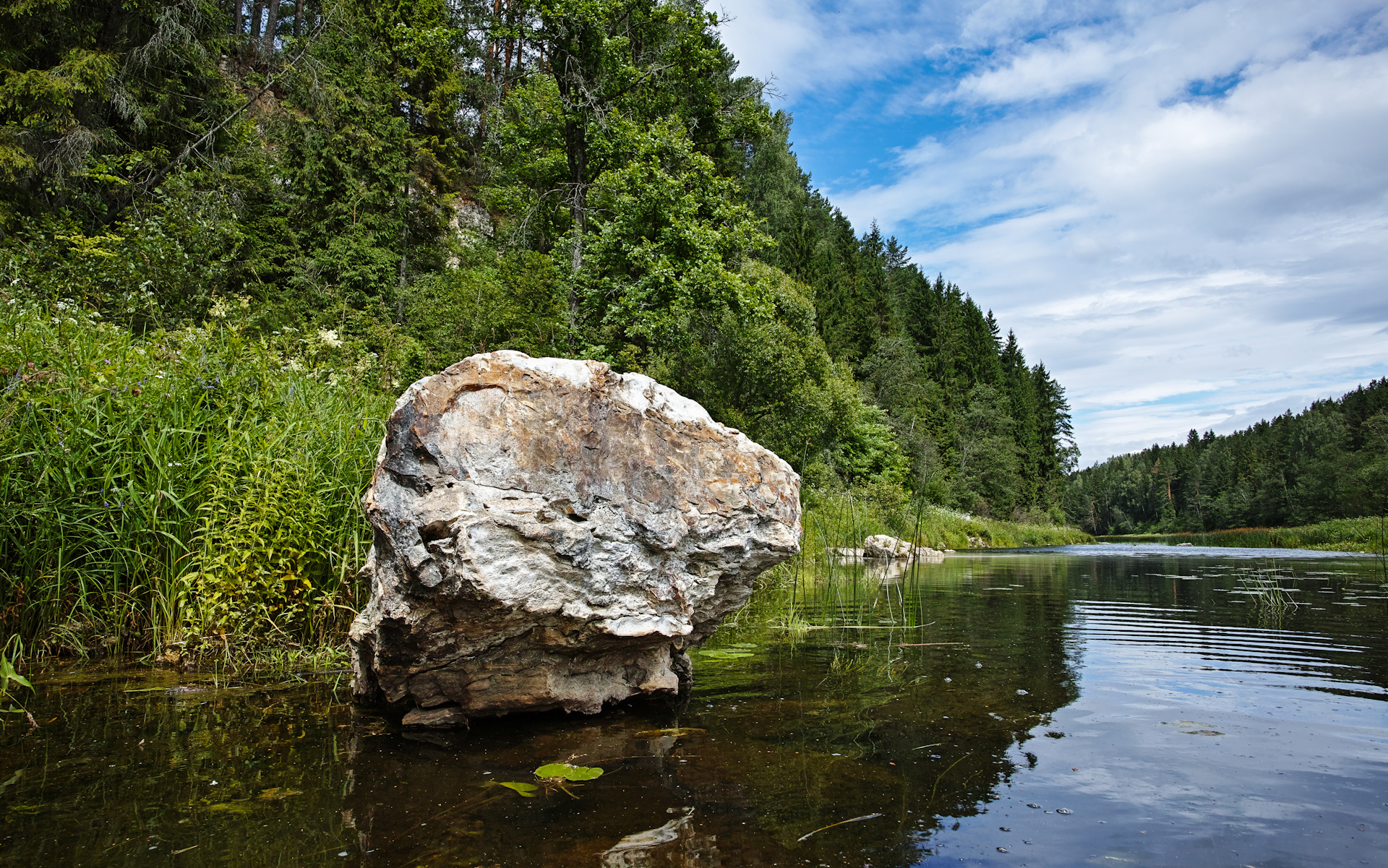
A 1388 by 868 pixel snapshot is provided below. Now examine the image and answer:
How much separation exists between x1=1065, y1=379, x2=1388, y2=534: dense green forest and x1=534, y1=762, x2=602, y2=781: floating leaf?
28923 millimetres

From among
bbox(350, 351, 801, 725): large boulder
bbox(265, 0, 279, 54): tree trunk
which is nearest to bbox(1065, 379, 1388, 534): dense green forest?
bbox(350, 351, 801, 725): large boulder

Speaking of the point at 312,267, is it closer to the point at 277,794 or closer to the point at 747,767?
the point at 277,794

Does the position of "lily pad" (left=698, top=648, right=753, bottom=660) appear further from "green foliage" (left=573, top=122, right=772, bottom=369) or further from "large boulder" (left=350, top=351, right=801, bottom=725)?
"green foliage" (left=573, top=122, right=772, bottom=369)

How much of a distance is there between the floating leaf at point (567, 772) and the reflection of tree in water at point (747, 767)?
0.19 feet

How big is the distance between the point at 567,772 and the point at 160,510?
322cm

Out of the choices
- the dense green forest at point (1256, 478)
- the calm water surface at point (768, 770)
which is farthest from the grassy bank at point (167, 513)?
the dense green forest at point (1256, 478)

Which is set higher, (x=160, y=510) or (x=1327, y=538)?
(x=160, y=510)

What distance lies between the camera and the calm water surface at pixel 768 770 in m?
2.00

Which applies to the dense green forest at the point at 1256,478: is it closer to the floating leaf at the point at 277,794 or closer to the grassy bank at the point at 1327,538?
the grassy bank at the point at 1327,538

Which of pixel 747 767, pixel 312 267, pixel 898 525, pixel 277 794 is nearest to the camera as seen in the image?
pixel 277 794

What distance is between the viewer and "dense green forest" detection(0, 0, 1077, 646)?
400 cm

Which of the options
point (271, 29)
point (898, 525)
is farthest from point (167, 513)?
point (271, 29)

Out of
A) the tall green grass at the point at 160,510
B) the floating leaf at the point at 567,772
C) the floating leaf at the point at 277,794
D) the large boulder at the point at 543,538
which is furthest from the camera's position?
the tall green grass at the point at 160,510

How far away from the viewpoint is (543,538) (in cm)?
302
